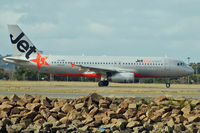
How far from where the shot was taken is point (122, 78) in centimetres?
4800

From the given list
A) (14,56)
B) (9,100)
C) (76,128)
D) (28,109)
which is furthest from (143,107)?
(14,56)

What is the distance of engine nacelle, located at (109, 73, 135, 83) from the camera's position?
4797cm

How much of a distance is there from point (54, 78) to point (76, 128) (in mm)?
67439

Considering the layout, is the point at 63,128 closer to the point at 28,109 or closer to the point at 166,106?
the point at 28,109

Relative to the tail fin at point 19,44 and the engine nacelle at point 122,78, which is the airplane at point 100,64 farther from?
the engine nacelle at point 122,78

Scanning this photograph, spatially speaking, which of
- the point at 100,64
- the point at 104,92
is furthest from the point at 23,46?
the point at 104,92

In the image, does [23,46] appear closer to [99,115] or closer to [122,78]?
[122,78]

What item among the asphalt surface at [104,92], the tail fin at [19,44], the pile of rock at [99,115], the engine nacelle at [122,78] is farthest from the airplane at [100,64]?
the pile of rock at [99,115]

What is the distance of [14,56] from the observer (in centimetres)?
5150

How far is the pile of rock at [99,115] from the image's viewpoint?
18062 millimetres

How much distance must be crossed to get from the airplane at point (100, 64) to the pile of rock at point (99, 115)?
89.8 feet

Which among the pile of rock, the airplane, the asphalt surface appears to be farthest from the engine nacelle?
the pile of rock

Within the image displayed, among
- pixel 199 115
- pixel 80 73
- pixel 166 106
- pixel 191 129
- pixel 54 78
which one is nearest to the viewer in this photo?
pixel 191 129

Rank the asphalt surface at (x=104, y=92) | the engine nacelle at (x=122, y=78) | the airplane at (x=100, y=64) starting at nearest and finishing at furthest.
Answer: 1. the asphalt surface at (x=104, y=92)
2. the engine nacelle at (x=122, y=78)
3. the airplane at (x=100, y=64)
